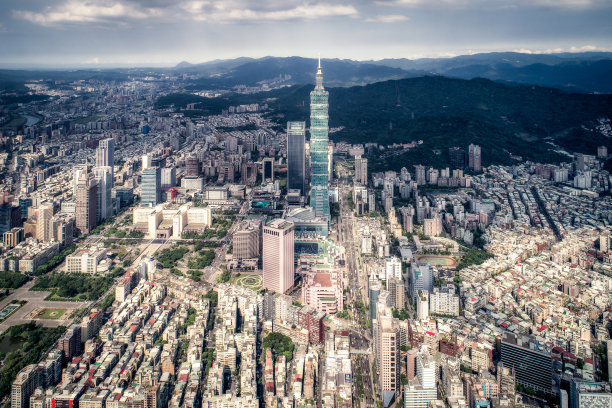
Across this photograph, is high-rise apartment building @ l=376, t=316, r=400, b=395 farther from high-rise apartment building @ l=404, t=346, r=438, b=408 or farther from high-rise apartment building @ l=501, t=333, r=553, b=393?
high-rise apartment building @ l=501, t=333, r=553, b=393

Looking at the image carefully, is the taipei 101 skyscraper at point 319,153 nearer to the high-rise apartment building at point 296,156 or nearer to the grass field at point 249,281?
the high-rise apartment building at point 296,156

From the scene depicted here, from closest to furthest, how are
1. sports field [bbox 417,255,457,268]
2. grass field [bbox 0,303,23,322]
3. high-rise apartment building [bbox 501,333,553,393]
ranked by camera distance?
1. high-rise apartment building [bbox 501,333,553,393]
2. grass field [bbox 0,303,23,322]
3. sports field [bbox 417,255,457,268]

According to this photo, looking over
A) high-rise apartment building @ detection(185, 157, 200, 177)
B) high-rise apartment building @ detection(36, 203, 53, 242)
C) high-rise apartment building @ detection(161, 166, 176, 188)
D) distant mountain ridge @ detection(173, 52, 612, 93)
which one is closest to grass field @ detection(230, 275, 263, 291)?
high-rise apartment building @ detection(36, 203, 53, 242)

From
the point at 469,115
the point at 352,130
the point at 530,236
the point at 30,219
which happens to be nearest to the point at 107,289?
the point at 30,219

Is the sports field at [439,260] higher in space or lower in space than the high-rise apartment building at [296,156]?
lower

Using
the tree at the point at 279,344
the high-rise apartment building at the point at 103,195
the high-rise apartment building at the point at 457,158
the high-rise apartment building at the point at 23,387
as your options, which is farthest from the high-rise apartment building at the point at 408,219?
the high-rise apartment building at the point at 23,387

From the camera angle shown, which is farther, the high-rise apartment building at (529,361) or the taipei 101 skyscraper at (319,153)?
the taipei 101 skyscraper at (319,153)
